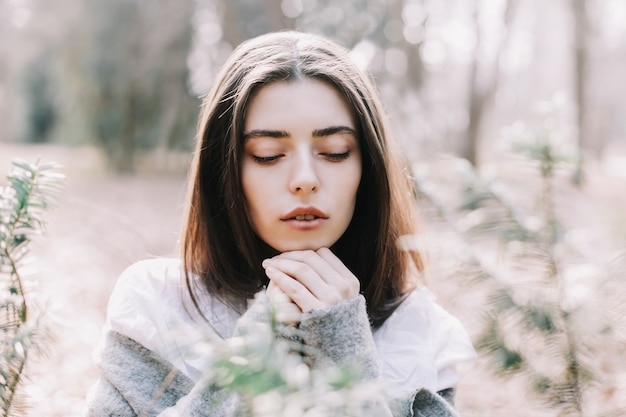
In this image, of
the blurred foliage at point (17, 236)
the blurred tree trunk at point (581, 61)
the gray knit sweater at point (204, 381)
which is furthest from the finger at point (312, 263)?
the blurred tree trunk at point (581, 61)

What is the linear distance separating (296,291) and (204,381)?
30 cm

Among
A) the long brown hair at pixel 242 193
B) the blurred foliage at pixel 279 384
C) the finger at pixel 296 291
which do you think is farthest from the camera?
the long brown hair at pixel 242 193

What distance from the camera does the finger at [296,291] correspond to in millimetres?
1289

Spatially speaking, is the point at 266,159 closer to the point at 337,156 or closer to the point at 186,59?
the point at 337,156

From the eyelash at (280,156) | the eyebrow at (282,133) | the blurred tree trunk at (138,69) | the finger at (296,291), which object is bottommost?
the finger at (296,291)

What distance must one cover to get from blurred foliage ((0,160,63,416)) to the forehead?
1.54ft

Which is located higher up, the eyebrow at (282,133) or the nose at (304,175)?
the eyebrow at (282,133)

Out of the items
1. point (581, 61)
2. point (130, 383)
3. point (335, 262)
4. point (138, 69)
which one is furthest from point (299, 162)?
point (581, 61)

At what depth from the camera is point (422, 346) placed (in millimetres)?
1559

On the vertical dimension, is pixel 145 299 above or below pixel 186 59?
below

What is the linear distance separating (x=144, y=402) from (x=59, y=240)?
6.97 metres

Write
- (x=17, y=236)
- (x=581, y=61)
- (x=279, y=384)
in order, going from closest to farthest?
1. (x=279, y=384)
2. (x=17, y=236)
3. (x=581, y=61)

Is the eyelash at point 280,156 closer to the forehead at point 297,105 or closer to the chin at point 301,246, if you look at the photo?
the forehead at point 297,105

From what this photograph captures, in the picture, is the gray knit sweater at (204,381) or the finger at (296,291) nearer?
the gray knit sweater at (204,381)
